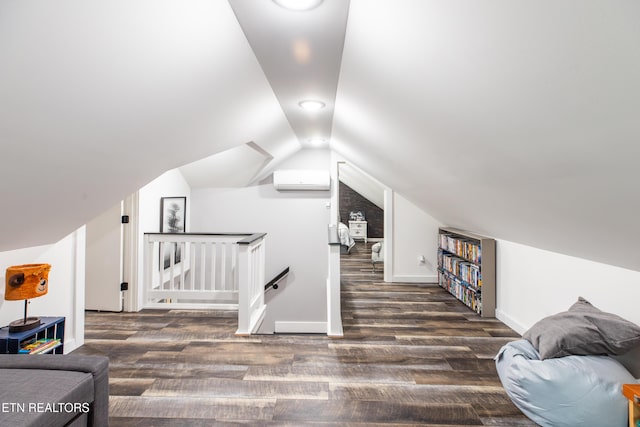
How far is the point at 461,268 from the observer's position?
437 centimetres

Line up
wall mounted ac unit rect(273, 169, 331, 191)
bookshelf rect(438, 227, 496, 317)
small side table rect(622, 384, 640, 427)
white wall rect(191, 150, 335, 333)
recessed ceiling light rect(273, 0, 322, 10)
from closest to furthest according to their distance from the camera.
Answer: recessed ceiling light rect(273, 0, 322, 10) → small side table rect(622, 384, 640, 427) → bookshelf rect(438, 227, 496, 317) → wall mounted ac unit rect(273, 169, 331, 191) → white wall rect(191, 150, 335, 333)

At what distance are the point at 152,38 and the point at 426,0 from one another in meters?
1.06

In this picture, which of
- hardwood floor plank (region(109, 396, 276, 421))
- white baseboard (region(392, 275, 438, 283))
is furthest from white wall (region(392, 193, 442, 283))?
hardwood floor plank (region(109, 396, 276, 421))

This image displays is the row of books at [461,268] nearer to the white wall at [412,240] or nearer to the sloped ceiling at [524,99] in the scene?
the white wall at [412,240]

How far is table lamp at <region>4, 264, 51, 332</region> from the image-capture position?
2.12m

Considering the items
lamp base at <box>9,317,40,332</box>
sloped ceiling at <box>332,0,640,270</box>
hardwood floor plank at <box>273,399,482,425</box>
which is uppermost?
sloped ceiling at <box>332,0,640,270</box>

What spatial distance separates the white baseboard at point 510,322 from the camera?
322 cm

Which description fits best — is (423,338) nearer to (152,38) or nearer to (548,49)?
(548,49)

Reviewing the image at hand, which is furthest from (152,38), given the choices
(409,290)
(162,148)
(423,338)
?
(409,290)

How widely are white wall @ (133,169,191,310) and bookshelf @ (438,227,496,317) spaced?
4015mm

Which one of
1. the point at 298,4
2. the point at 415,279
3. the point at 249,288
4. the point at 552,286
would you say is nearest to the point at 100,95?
the point at 298,4

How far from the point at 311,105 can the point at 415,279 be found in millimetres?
3601

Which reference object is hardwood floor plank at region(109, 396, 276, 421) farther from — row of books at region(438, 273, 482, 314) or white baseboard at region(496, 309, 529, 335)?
row of books at region(438, 273, 482, 314)

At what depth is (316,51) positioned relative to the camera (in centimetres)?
196
